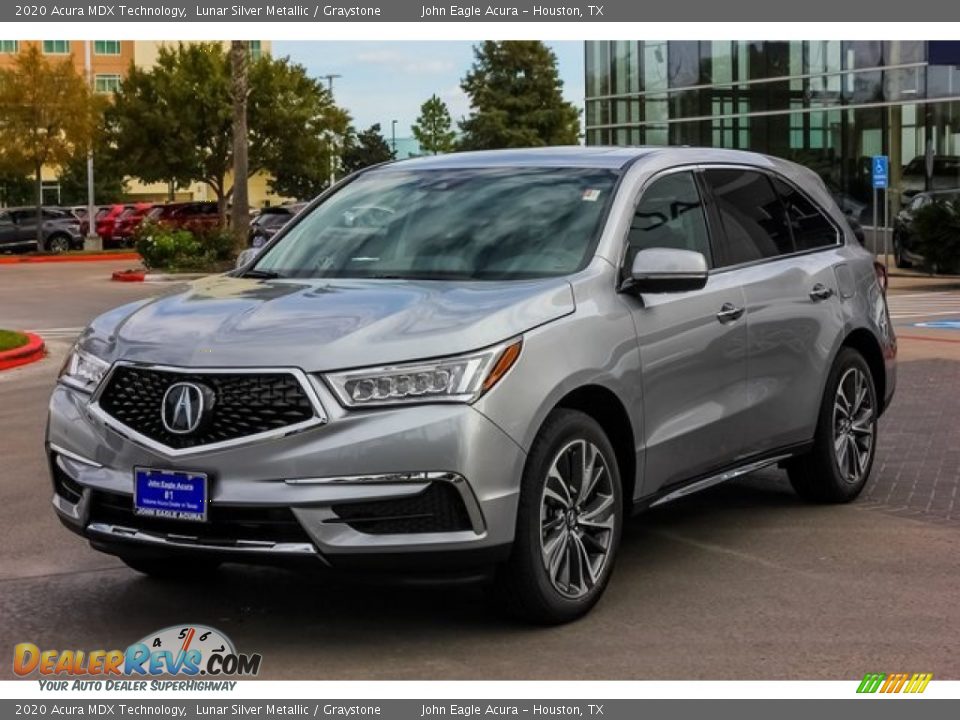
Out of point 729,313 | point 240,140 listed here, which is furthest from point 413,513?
point 240,140

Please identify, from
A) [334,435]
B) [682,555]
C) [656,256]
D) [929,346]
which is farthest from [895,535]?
[929,346]

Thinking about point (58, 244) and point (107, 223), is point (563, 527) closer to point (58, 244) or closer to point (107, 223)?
point (58, 244)

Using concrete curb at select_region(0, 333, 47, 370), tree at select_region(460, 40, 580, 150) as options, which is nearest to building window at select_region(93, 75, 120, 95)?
tree at select_region(460, 40, 580, 150)

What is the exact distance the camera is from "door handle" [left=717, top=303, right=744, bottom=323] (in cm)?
669

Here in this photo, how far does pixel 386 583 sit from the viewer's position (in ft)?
17.2

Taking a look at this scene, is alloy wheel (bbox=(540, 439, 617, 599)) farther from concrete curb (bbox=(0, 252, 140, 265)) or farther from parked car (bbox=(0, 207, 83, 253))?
parked car (bbox=(0, 207, 83, 253))

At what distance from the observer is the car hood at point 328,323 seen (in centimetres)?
521

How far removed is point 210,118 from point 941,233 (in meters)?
28.8

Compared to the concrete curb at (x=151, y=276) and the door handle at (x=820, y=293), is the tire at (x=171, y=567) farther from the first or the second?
the concrete curb at (x=151, y=276)

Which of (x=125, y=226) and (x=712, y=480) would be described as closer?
(x=712, y=480)

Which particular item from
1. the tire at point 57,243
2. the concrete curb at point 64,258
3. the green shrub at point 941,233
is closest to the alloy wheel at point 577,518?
the green shrub at point 941,233

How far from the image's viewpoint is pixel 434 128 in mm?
96500

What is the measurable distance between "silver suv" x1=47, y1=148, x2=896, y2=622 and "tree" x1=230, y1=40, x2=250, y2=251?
90.3 feet

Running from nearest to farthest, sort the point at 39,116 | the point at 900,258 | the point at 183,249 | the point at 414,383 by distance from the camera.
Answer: the point at 414,383, the point at 900,258, the point at 183,249, the point at 39,116
